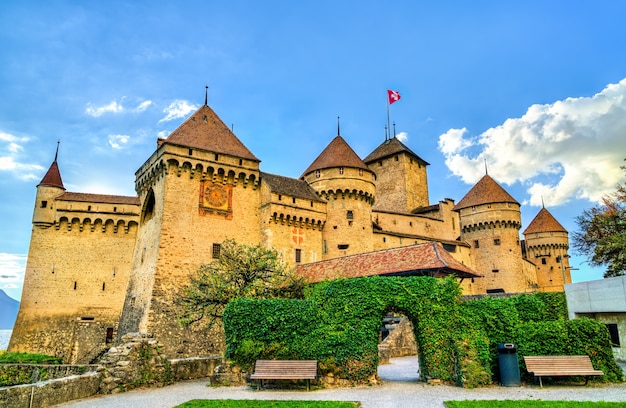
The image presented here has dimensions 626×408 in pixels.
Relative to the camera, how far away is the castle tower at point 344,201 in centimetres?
3050

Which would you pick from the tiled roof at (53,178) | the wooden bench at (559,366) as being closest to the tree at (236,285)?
the wooden bench at (559,366)

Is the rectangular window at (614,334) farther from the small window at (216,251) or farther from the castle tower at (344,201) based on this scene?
the small window at (216,251)

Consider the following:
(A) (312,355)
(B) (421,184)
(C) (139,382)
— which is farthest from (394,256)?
(B) (421,184)

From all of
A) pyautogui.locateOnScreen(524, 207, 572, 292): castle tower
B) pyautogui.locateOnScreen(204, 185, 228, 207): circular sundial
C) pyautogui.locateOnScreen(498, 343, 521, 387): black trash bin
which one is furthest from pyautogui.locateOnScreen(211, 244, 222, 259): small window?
pyautogui.locateOnScreen(524, 207, 572, 292): castle tower

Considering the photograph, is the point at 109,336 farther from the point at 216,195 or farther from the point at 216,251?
the point at 216,195

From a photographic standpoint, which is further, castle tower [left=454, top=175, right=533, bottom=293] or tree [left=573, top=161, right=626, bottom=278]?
castle tower [left=454, top=175, right=533, bottom=293]

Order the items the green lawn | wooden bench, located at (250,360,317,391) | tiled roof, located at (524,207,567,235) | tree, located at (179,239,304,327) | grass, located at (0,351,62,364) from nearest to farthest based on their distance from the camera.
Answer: the green lawn → wooden bench, located at (250,360,317,391) → tree, located at (179,239,304,327) → grass, located at (0,351,62,364) → tiled roof, located at (524,207,567,235)

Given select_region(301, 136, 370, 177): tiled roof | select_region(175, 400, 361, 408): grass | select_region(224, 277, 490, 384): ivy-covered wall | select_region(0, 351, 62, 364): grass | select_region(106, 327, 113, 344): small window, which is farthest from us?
select_region(301, 136, 370, 177): tiled roof

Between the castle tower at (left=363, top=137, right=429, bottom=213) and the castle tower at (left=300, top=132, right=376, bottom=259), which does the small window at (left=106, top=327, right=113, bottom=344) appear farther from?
the castle tower at (left=363, top=137, right=429, bottom=213)

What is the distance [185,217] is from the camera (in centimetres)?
2539

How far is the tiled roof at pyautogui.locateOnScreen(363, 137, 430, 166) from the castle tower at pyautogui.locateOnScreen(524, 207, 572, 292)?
48.9 ft

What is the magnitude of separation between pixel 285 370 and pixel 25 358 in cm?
2010

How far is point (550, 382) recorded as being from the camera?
1288 cm

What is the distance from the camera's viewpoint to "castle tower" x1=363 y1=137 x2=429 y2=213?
47.2m
